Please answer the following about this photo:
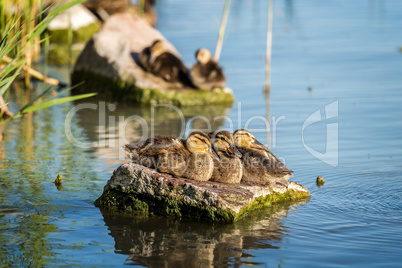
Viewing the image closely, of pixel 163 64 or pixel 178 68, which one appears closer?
pixel 163 64

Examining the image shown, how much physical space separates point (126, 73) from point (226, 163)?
19.4ft

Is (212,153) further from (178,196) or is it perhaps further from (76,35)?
(76,35)

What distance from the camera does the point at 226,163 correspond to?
6.10 m

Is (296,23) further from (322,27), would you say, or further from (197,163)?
(197,163)

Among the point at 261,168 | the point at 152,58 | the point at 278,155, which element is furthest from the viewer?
the point at 152,58

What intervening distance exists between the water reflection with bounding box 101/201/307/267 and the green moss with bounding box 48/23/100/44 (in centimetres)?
1173

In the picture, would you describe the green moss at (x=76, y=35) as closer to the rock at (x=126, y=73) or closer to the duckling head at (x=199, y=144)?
the rock at (x=126, y=73)

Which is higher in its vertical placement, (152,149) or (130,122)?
(130,122)

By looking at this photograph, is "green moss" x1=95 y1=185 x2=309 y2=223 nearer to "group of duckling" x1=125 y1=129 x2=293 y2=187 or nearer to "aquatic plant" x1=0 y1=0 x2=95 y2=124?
"group of duckling" x1=125 y1=129 x2=293 y2=187

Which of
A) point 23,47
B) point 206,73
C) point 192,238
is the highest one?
point 206,73

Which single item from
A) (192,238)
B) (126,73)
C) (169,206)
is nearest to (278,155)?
(169,206)

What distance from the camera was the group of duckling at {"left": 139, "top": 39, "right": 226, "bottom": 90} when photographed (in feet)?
36.9

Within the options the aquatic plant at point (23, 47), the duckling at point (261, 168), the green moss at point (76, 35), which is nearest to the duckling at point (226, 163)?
the duckling at point (261, 168)

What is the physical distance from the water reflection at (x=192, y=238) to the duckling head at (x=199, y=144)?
673mm
